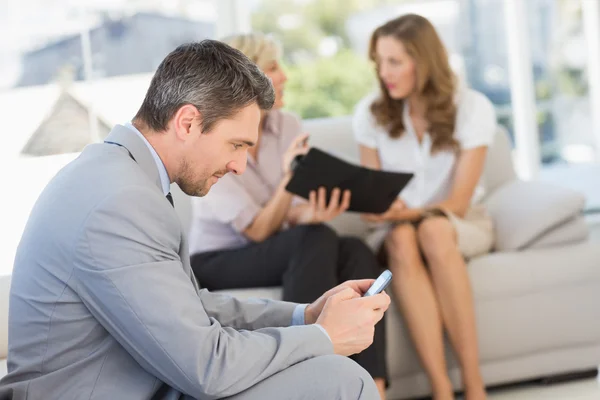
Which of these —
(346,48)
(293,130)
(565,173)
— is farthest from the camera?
(565,173)

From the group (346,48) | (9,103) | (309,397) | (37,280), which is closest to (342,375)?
(309,397)

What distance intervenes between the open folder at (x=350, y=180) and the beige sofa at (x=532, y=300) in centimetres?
36

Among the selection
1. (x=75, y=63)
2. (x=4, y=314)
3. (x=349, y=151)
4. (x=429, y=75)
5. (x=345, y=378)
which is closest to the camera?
(x=345, y=378)

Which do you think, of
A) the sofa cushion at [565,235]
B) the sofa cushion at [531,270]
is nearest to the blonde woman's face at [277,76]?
the sofa cushion at [531,270]

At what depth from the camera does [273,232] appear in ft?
10.1

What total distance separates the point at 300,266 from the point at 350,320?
3.69 ft

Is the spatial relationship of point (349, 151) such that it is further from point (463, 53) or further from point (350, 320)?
point (350, 320)

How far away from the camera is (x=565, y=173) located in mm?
5062

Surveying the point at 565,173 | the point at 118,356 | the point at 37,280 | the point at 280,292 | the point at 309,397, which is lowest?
the point at 565,173

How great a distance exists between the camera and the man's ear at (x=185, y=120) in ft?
5.36

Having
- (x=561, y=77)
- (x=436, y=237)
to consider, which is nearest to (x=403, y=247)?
(x=436, y=237)

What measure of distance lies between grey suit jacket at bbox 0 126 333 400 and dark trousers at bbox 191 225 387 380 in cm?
116

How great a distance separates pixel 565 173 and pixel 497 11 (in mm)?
983

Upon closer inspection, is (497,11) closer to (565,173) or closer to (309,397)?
(565,173)
